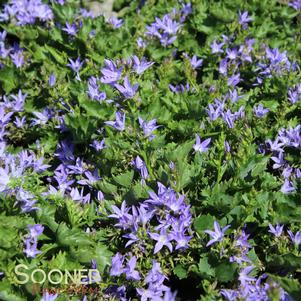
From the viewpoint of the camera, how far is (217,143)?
3254 mm

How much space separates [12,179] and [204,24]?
7.17 feet

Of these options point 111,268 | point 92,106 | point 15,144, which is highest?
point 92,106

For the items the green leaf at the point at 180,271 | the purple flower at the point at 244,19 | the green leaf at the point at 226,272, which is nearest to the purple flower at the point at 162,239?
the green leaf at the point at 180,271

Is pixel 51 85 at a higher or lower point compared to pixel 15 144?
higher

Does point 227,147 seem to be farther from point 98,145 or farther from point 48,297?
point 48,297

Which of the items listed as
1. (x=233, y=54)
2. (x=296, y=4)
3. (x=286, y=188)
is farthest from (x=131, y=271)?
(x=296, y=4)

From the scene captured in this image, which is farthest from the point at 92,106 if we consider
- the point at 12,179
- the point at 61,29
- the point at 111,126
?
the point at 61,29

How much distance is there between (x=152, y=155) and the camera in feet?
10.6

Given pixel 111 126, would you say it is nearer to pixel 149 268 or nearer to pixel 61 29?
pixel 149 268

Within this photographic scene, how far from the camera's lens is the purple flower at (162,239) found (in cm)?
294

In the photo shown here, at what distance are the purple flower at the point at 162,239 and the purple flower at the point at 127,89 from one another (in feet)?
2.90

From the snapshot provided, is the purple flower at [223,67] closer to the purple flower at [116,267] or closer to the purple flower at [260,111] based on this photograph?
the purple flower at [260,111]

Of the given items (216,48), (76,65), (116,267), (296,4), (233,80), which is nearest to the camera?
(116,267)

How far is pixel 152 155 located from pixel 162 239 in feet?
1.70
